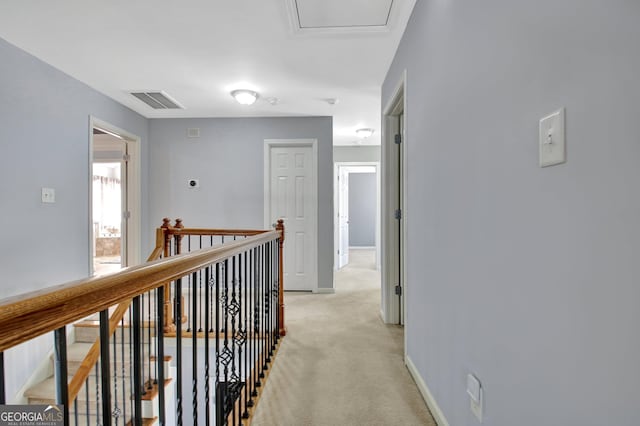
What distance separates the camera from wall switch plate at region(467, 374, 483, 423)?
3.95 ft

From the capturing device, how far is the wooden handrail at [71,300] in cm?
42

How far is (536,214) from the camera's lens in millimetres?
873

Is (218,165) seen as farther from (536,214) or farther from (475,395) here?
(536,214)

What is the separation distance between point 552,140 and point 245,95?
3225mm

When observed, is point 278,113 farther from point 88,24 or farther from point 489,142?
point 489,142

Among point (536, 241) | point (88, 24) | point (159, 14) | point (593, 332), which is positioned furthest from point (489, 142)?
point (88, 24)

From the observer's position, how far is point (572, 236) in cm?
74

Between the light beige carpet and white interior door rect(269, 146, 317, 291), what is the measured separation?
89cm

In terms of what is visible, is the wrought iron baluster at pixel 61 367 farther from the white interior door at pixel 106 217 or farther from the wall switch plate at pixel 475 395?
the white interior door at pixel 106 217

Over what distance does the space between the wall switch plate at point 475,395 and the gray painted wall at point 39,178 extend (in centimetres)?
325

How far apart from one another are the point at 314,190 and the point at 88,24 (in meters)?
2.86

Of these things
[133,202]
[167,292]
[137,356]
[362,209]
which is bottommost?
[167,292]

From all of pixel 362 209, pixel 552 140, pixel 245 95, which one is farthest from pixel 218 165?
pixel 362 209

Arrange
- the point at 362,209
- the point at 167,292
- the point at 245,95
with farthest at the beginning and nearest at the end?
the point at 362,209 → the point at 245,95 → the point at 167,292
